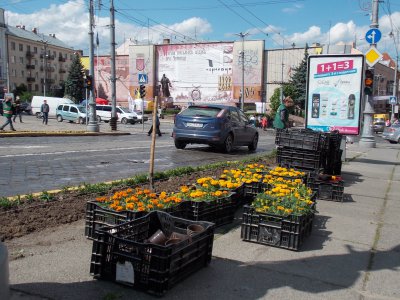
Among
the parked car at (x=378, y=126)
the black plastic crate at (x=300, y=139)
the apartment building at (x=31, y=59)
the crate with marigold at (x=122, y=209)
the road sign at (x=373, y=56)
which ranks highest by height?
the apartment building at (x=31, y=59)

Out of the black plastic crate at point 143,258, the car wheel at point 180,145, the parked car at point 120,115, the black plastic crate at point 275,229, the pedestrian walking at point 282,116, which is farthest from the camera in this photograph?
the parked car at point 120,115

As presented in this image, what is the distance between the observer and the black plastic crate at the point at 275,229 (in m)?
4.31

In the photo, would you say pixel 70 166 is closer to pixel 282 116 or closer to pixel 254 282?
pixel 282 116

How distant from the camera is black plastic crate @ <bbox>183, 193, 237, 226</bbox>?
471cm

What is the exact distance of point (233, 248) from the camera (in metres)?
4.34

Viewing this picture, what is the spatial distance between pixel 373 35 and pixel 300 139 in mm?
11573

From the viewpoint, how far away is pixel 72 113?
40.8 metres

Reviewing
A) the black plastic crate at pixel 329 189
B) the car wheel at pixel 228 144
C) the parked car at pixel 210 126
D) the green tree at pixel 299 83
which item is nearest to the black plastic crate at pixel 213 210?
the black plastic crate at pixel 329 189

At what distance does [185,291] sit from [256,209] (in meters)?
1.45

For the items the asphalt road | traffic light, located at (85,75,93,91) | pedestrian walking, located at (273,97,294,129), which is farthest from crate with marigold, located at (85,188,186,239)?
traffic light, located at (85,75,93,91)

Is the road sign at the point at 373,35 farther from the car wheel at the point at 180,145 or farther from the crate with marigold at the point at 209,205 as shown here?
the crate with marigold at the point at 209,205

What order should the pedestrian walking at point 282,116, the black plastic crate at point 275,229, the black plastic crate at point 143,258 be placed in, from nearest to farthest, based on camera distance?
the black plastic crate at point 143,258
the black plastic crate at point 275,229
the pedestrian walking at point 282,116

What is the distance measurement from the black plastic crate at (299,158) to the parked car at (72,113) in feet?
111

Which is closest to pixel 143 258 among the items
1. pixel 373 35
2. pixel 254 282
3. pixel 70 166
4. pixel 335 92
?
pixel 254 282
